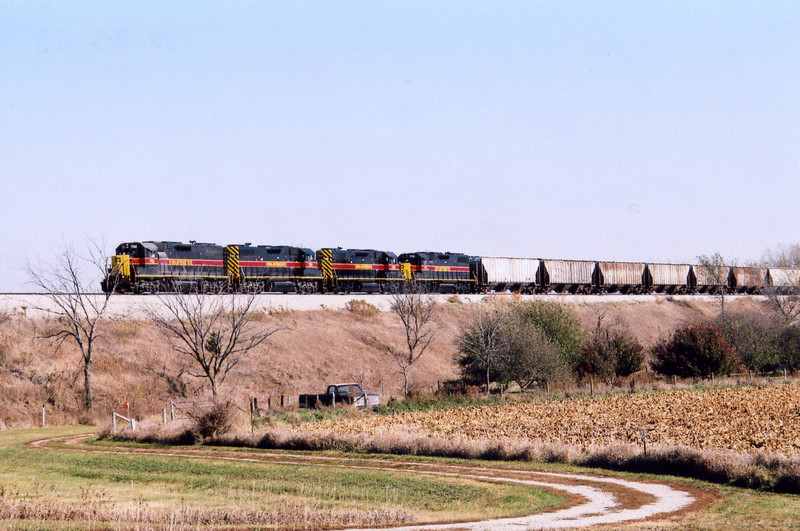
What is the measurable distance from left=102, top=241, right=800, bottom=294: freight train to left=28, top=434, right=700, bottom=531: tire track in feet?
79.2

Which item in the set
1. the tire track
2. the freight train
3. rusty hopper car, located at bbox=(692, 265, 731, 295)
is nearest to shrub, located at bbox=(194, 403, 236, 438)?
the tire track

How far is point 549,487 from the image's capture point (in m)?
22.3

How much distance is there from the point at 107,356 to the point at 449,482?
35766 mm

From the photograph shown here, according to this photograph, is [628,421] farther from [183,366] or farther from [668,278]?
[668,278]

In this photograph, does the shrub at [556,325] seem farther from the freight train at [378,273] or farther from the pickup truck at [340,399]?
the pickup truck at [340,399]

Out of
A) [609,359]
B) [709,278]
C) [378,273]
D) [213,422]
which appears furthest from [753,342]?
[213,422]

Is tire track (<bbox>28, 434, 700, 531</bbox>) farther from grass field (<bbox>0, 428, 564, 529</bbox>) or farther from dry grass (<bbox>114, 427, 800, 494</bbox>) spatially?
dry grass (<bbox>114, 427, 800, 494</bbox>)

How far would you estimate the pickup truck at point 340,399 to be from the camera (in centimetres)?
4356

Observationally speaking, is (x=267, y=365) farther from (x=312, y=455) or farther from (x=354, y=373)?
(x=312, y=455)

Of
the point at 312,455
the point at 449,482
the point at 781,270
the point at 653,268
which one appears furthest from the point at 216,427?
the point at 781,270

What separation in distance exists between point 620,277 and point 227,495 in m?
86.2

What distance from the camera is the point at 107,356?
174ft

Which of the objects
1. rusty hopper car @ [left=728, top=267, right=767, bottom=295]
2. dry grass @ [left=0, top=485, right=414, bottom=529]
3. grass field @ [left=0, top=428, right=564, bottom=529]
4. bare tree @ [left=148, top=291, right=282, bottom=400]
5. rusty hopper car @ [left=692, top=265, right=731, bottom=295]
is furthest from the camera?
rusty hopper car @ [left=728, top=267, right=767, bottom=295]

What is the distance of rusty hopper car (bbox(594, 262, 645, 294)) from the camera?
99562 millimetres
